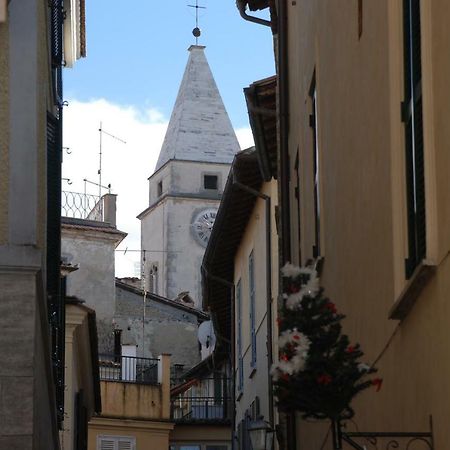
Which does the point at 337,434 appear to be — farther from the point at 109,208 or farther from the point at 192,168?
the point at 192,168

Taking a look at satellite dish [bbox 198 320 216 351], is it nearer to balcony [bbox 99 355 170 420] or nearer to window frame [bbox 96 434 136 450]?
balcony [bbox 99 355 170 420]

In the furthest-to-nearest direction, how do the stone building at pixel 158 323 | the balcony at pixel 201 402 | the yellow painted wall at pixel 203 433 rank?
the stone building at pixel 158 323 < the yellow painted wall at pixel 203 433 < the balcony at pixel 201 402

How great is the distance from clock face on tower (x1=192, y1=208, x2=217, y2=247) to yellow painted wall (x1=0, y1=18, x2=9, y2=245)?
81.8 meters

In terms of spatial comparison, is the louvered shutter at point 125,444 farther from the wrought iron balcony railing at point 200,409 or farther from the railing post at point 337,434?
the railing post at point 337,434

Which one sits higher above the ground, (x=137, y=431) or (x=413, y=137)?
(x=413, y=137)

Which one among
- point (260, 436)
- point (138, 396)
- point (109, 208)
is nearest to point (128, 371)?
point (138, 396)

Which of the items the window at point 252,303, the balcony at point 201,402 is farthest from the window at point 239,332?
the balcony at point 201,402

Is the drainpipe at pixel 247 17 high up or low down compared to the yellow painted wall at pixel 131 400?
up

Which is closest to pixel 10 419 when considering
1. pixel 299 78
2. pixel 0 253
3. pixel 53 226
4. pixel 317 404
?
pixel 0 253

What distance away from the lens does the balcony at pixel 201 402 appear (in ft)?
125

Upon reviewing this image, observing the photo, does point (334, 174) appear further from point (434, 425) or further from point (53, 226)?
point (434, 425)

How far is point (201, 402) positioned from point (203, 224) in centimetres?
5318

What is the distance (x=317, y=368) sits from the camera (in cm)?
774

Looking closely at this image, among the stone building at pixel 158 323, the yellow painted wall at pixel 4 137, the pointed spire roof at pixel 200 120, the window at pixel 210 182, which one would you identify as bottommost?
the yellow painted wall at pixel 4 137
